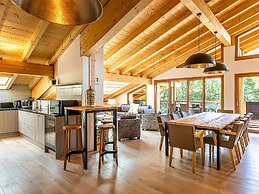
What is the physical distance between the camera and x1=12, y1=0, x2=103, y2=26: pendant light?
129cm

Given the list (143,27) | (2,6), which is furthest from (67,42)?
(143,27)

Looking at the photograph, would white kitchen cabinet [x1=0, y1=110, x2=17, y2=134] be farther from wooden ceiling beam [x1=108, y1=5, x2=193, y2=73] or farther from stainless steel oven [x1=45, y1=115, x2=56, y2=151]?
wooden ceiling beam [x1=108, y1=5, x2=193, y2=73]

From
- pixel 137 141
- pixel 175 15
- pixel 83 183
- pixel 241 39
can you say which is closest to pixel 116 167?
pixel 83 183

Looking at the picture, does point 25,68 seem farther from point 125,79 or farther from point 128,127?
point 125,79

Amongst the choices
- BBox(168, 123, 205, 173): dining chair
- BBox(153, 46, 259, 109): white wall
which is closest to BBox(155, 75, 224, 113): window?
BBox(153, 46, 259, 109): white wall

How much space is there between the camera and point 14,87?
631 cm

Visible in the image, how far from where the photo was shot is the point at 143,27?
5164mm

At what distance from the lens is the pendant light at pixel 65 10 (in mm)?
1289

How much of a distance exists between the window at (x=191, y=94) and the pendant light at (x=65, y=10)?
644cm

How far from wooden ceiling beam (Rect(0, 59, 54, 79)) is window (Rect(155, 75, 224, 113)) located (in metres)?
5.32

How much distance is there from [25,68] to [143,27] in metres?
3.37

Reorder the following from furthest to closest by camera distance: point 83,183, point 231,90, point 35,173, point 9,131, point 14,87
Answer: point 231,90 → point 14,87 → point 9,131 → point 35,173 → point 83,183

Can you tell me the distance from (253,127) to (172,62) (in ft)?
13.0

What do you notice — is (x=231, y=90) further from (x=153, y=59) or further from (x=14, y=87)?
(x=14, y=87)
